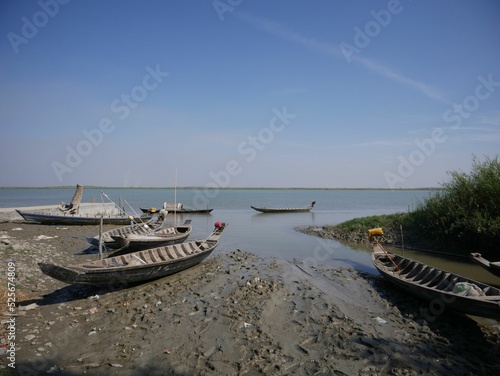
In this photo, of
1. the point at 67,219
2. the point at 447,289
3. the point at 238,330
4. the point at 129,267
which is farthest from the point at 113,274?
the point at 67,219

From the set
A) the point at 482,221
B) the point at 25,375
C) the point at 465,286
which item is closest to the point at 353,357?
the point at 465,286

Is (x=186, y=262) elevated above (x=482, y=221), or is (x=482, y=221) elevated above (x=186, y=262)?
(x=482, y=221)

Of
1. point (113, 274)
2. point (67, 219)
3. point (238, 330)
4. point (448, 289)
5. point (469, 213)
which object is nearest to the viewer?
point (238, 330)

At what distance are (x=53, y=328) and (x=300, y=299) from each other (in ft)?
23.2

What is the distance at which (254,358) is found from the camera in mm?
6293

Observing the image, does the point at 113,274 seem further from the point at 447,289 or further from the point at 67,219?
the point at 67,219

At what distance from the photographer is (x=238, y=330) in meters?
7.64

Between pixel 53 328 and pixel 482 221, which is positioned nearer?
pixel 53 328

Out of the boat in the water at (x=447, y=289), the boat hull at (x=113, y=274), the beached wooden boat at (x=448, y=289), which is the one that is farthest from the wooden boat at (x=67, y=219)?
the beached wooden boat at (x=448, y=289)

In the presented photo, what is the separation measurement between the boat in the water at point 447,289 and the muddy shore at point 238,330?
1.76 feet

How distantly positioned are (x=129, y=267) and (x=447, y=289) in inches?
404

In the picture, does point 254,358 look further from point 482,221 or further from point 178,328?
point 482,221

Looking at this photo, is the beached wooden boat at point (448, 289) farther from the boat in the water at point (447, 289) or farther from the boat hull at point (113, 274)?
the boat hull at point (113, 274)

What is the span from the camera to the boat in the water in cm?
738
